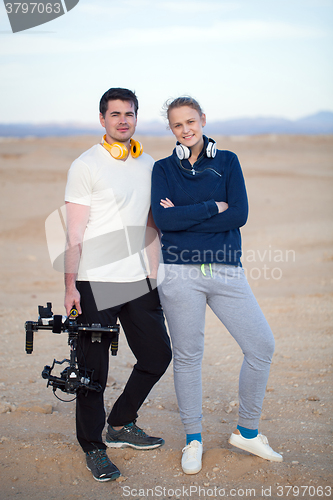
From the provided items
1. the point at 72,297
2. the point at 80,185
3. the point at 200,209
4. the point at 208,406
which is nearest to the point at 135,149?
the point at 80,185

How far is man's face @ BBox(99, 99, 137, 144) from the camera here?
3.46m

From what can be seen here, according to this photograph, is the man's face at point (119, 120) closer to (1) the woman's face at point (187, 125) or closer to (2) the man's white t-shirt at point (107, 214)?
(2) the man's white t-shirt at point (107, 214)

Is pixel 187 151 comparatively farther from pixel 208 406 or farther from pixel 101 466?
pixel 208 406

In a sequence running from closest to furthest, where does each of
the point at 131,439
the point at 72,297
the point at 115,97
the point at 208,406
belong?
the point at 72,297, the point at 115,97, the point at 131,439, the point at 208,406

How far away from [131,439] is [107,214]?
70.4 inches

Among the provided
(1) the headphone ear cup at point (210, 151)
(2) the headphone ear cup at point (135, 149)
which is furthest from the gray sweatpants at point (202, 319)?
(2) the headphone ear cup at point (135, 149)

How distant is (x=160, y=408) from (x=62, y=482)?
134 centimetres

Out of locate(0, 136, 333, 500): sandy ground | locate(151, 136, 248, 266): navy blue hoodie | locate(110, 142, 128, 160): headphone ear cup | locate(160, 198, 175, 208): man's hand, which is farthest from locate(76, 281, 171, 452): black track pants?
locate(110, 142, 128, 160): headphone ear cup

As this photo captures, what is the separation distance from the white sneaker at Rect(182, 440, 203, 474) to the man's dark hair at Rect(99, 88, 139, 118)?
2511 mm

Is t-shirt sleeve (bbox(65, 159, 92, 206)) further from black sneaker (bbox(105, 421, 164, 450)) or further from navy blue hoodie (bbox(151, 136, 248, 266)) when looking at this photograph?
black sneaker (bbox(105, 421, 164, 450))

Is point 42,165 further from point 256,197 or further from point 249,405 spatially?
point 249,405

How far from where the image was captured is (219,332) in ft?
21.6

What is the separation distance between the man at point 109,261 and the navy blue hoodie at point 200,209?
0.81 feet

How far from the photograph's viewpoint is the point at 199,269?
322 centimetres
